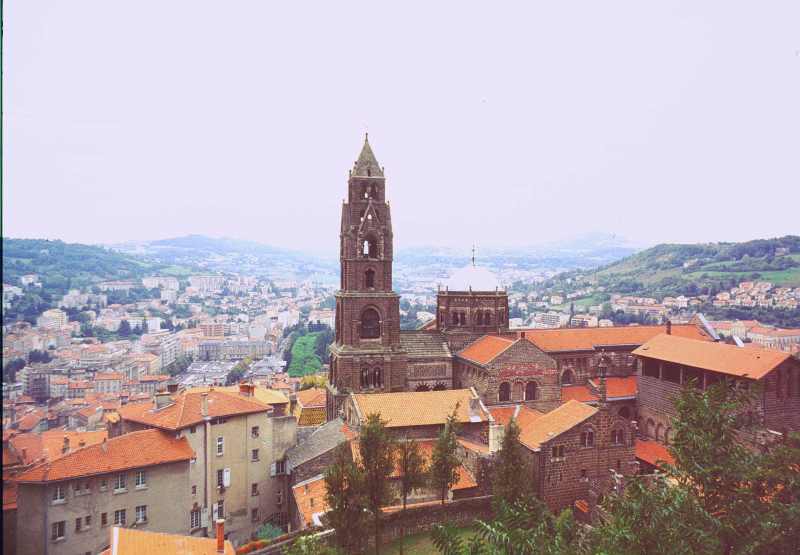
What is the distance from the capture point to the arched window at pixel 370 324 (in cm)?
4503

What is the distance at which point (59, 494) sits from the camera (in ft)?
89.9

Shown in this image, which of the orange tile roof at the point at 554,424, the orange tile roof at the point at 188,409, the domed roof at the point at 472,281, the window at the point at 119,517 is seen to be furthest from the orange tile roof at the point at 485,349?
the window at the point at 119,517

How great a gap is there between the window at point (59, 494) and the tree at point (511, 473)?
20243mm

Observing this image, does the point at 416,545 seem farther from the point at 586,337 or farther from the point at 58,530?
the point at 586,337

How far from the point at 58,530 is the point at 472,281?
3403cm

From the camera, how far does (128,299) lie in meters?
55.9

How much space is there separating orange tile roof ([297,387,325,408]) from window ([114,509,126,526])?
31613 millimetres

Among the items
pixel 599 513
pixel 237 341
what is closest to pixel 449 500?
pixel 599 513

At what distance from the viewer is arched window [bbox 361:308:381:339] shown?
45.0m

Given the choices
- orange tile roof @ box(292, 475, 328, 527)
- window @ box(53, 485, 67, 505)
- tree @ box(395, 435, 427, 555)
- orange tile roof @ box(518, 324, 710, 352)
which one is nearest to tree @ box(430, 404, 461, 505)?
tree @ box(395, 435, 427, 555)

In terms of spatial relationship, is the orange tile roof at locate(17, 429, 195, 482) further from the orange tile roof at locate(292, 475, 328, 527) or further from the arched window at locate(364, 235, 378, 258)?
the arched window at locate(364, 235, 378, 258)

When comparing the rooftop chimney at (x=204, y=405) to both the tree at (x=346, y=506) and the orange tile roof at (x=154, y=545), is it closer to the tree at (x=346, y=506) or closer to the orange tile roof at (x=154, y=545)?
the orange tile roof at (x=154, y=545)

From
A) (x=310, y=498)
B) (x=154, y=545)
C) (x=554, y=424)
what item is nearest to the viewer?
(x=154, y=545)

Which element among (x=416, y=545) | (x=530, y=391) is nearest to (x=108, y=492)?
(x=416, y=545)
